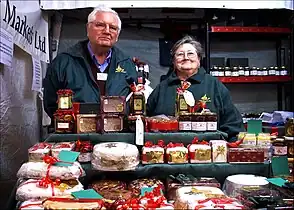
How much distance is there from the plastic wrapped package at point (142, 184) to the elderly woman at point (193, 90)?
0.84 m

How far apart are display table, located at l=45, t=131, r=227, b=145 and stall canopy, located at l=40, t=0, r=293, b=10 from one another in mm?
1810

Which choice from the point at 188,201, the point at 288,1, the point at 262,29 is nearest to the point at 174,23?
the point at 262,29

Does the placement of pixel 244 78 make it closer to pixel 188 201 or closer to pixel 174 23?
pixel 174 23

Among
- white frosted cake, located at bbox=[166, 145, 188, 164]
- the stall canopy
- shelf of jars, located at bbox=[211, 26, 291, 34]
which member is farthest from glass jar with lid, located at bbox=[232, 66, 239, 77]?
white frosted cake, located at bbox=[166, 145, 188, 164]

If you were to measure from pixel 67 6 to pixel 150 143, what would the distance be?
201cm

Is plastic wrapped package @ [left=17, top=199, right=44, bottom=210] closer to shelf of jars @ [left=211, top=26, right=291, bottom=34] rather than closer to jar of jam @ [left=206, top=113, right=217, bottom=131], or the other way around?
jar of jam @ [left=206, top=113, right=217, bottom=131]

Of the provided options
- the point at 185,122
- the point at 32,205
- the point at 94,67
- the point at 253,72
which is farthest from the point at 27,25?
the point at 253,72

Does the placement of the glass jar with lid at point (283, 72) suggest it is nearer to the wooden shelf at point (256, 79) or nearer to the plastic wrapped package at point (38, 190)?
the wooden shelf at point (256, 79)

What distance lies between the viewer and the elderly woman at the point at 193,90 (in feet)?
8.23

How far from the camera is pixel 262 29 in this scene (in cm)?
396

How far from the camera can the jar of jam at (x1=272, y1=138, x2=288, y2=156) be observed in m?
1.74

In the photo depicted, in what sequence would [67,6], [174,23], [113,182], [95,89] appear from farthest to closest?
[174,23] < [67,6] < [95,89] < [113,182]

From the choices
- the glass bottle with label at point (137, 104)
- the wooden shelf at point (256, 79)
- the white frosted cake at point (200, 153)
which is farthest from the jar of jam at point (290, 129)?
the wooden shelf at point (256, 79)

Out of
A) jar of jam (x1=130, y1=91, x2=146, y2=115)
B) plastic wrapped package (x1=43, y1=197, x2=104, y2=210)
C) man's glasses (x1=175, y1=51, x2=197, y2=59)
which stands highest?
man's glasses (x1=175, y1=51, x2=197, y2=59)
